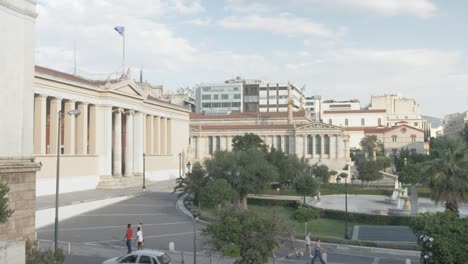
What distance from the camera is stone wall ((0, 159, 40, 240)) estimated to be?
20.0 metres

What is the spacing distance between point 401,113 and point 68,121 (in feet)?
521

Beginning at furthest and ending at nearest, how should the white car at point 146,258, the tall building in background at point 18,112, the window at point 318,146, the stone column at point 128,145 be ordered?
the window at point 318,146
the stone column at point 128,145
the tall building in background at point 18,112
the white car at point 146,258

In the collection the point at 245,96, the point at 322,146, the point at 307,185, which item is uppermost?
the point at 245,96

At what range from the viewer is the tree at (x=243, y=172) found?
42750 millimetres

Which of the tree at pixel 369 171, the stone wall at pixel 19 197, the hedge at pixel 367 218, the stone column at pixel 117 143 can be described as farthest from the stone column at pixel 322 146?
the stone wall at pixel 19 197

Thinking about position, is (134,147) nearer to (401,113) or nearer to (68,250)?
(68,250)

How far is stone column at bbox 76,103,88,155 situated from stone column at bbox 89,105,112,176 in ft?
6.06

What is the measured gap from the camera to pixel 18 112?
71.6 feet

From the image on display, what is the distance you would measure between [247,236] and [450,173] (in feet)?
53.9

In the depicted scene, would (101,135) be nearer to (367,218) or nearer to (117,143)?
(117,143)

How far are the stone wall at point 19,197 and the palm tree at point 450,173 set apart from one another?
2165 cm

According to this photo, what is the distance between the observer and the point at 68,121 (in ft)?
168

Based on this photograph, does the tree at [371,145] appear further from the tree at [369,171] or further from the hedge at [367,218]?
the hedge at [367,218]

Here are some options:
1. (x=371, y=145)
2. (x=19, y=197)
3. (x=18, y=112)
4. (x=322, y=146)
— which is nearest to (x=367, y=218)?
(x=19, y=197)
